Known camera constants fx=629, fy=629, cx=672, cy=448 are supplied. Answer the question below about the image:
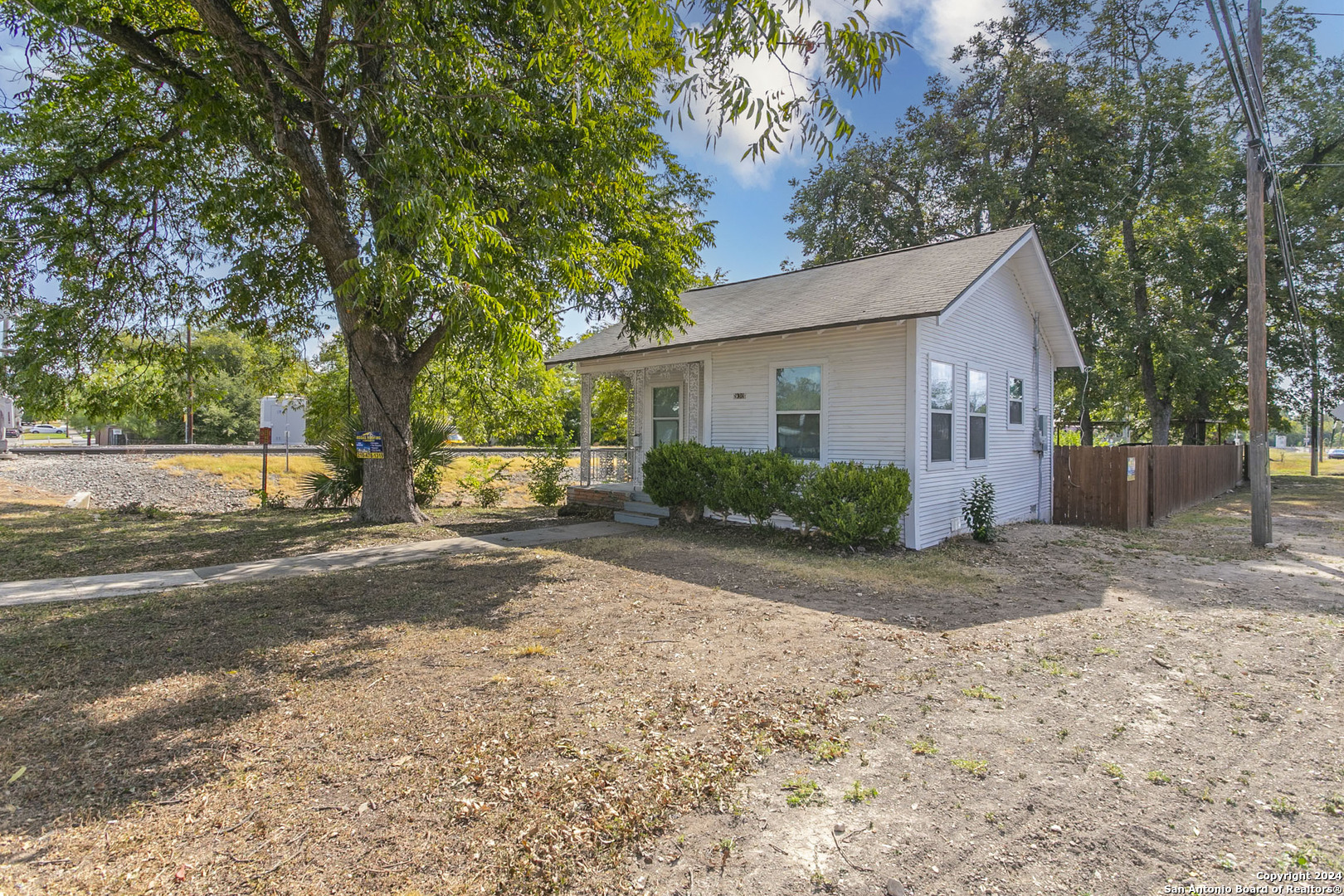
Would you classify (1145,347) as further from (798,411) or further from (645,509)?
(645,509)

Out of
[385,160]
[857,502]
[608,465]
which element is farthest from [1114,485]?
[385,160]

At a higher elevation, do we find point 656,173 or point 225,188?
point 656,173

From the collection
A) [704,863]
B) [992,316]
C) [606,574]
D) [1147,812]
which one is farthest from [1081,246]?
[704,863]

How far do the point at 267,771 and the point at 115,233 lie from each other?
33.5 feet

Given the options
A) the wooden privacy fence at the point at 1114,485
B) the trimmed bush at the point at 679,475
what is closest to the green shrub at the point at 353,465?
the trimmed bush at the point at 679,475

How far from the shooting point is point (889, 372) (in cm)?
895

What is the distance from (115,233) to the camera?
30.5ft

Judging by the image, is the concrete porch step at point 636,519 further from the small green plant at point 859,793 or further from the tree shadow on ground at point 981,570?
the small green plant at point 859,793

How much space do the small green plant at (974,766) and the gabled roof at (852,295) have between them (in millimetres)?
6214

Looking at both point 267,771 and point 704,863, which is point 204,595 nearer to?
point 267,771

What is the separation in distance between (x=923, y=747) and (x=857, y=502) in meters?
5.25

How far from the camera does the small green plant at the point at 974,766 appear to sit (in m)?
2.98

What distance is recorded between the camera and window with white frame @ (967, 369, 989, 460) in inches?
398

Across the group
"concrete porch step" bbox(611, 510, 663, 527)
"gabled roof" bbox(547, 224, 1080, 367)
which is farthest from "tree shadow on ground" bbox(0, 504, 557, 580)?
"gabled roof" bbox(547, 224, 1080, 367)
